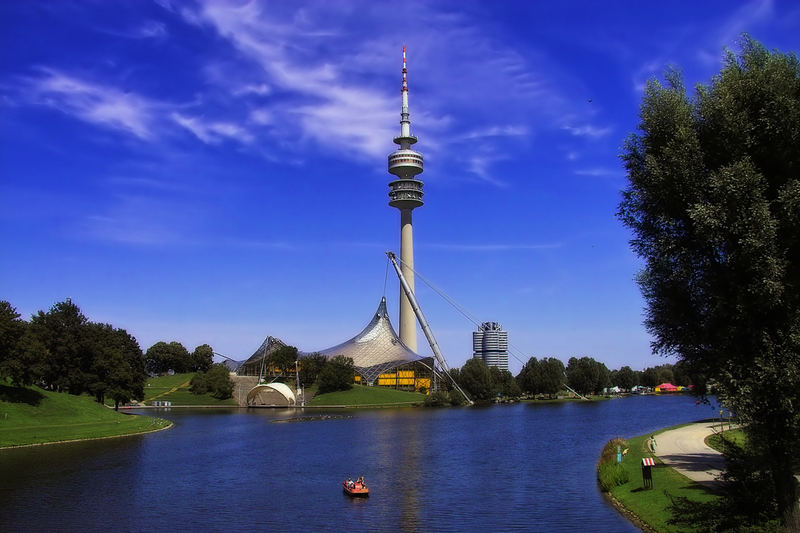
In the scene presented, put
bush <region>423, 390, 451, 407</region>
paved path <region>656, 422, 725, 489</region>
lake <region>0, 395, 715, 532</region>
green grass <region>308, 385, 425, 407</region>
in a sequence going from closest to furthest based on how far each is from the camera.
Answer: lake <region>0, 395, 715, 532</region> < paved path <region>656, 422, 725, 489</region> < bush <region>423, 390, 451, 407</region> < green grass <region>308, 385, 425, 407</region>

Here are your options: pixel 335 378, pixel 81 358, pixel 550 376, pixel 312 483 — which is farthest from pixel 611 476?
pixel 550 376

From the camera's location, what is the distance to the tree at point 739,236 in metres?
17.7

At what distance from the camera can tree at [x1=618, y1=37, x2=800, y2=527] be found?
58.1 feet

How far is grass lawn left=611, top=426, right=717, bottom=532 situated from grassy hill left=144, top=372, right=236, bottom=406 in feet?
377

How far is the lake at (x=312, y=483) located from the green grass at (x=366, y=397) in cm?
6464

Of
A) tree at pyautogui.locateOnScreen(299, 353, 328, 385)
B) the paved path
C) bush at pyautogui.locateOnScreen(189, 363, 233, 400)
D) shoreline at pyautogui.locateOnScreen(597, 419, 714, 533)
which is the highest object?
tree at pyautogui.locateOnScreen(299, 353, 328, 385)

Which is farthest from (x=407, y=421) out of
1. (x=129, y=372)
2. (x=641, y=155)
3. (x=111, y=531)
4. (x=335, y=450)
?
(x=641, y=155)

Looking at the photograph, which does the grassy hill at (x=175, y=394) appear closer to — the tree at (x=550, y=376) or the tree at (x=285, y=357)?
the tree at (x=285, y=357)

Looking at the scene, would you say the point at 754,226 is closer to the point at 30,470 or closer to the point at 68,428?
the point at 30,470

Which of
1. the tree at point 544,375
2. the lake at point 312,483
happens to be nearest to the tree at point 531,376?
the tree at point 544,375

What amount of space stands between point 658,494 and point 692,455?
36.2ft

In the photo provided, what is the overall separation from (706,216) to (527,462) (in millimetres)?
29801

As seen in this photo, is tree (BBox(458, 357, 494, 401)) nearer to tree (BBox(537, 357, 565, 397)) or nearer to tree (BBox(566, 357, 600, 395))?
tree (BBox(537, 357, 565, 397))

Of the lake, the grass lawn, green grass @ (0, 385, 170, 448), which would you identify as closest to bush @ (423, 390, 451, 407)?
the lake
